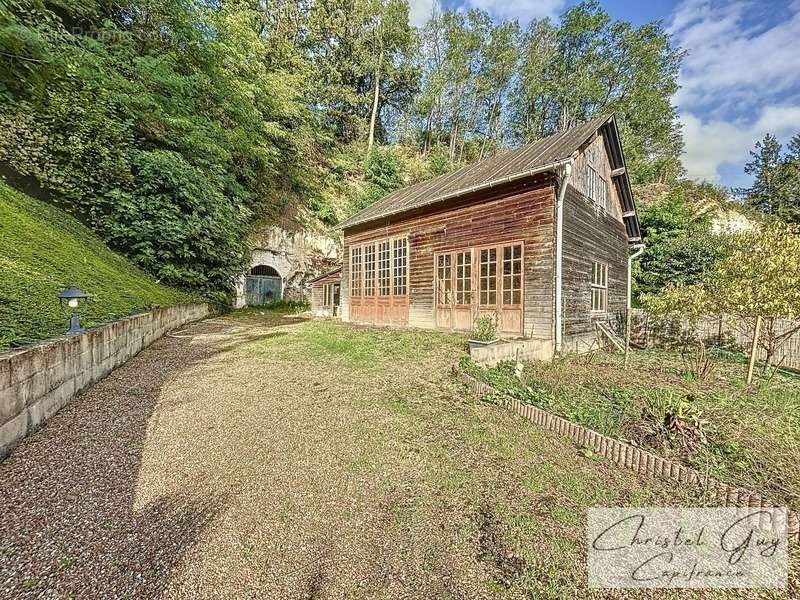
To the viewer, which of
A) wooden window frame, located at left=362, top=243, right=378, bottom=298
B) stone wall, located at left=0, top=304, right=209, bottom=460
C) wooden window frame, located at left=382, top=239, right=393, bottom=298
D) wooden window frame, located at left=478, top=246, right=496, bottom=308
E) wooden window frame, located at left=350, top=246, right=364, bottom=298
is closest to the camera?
stone wall, located at left=0, top=304, right=209, bottom=460

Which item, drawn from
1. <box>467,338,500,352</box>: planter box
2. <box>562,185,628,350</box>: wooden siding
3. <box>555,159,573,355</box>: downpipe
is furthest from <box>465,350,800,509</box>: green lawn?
<box>562,185,628,350</box>: wooden siding

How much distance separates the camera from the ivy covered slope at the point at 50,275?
3.83m

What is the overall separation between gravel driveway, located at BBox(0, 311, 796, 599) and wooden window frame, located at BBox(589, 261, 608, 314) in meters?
6.42

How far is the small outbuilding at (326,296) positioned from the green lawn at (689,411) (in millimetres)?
11654

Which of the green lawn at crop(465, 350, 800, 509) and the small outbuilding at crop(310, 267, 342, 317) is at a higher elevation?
the small outbuilding at crop(310, 267, 342, 317)

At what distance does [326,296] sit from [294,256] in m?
4.87

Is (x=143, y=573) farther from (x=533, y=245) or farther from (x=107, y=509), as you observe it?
(x=533, y=245)

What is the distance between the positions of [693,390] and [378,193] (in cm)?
1897

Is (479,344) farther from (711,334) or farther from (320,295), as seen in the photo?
(320,295)

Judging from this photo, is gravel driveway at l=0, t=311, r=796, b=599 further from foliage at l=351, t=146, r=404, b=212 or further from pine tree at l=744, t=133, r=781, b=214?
pine tree at l=744, t=133, r=781, b=214

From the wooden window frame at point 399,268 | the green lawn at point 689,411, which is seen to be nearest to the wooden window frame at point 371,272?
the wooden window frame at point 399,268

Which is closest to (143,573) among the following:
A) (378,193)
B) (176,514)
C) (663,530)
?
(176,514)

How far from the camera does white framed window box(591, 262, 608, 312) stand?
926 cm

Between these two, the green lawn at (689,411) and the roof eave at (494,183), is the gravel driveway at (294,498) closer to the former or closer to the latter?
the green lawn at (689,411)
